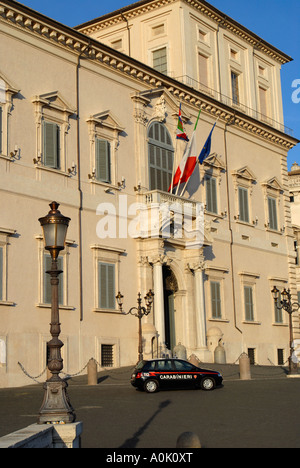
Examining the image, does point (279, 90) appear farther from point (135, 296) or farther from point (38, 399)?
point (38, 399)

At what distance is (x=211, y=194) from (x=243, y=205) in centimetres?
319

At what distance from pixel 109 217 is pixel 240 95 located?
16.1m

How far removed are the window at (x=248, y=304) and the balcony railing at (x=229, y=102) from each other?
35.7 ft

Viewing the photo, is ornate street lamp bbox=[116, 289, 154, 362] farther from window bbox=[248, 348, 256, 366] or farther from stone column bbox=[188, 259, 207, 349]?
window bbox=[248, 348, 256, 366]

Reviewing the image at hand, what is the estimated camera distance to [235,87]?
43.2 metres

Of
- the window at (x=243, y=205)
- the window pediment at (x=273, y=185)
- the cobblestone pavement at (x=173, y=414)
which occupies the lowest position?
the cobblestone pavement at (x=173, y=414)

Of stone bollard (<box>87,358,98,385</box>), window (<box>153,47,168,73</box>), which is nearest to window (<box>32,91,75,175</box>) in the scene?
stone bollard (<box>87,358,98,385</box>)

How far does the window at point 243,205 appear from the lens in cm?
4050

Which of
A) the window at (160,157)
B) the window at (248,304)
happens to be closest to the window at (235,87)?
the window at (160,157)

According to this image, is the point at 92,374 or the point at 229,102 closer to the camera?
the point at 92,374

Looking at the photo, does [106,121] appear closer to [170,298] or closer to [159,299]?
[159,299]

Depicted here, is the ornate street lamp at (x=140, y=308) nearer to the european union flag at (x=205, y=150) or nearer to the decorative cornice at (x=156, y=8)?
the european union flag at (x=205, y=150)

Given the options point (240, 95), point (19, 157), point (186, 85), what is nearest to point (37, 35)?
point (19, 157)

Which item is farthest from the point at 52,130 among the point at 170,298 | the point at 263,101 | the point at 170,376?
the point at 263,101
